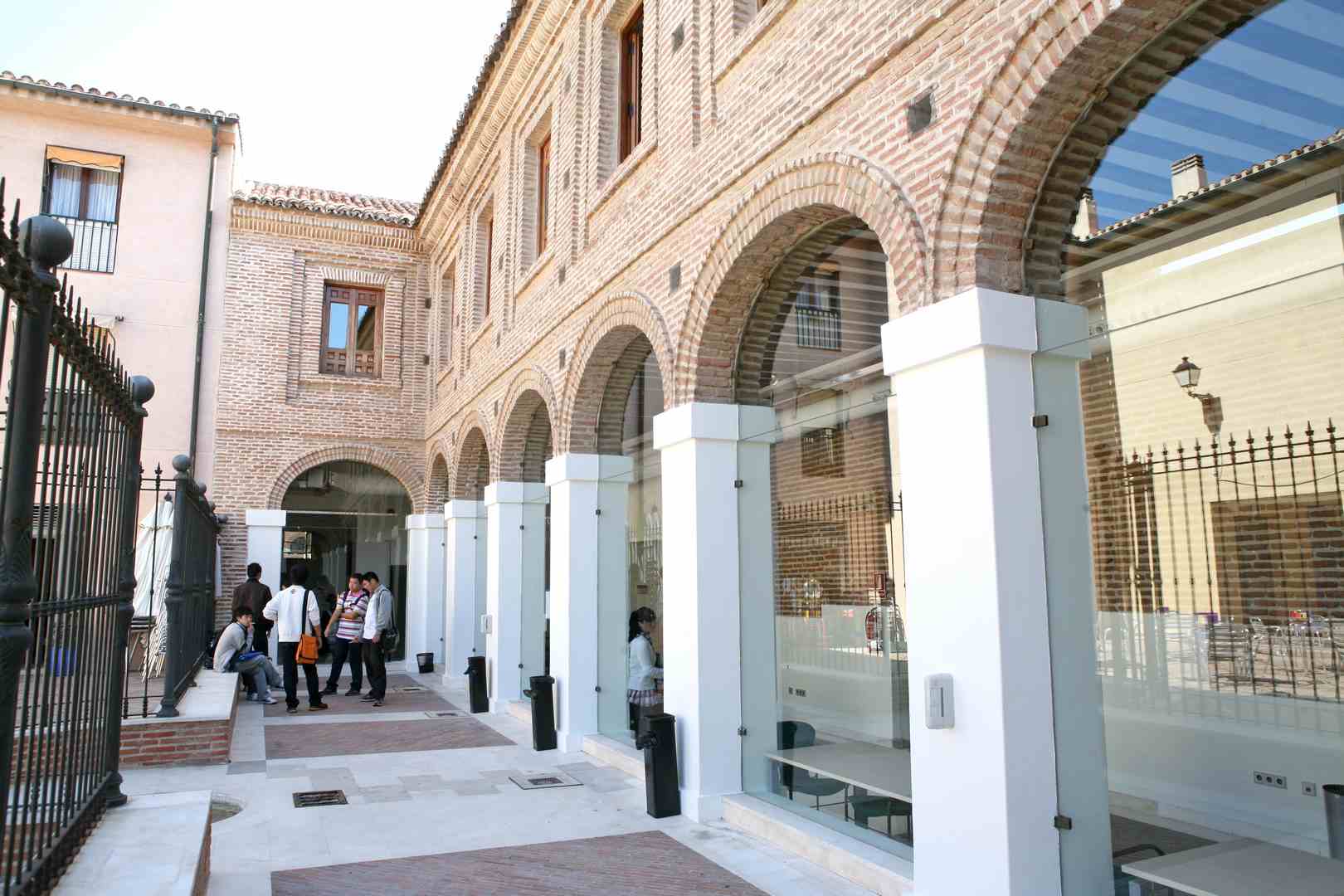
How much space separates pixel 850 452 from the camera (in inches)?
251

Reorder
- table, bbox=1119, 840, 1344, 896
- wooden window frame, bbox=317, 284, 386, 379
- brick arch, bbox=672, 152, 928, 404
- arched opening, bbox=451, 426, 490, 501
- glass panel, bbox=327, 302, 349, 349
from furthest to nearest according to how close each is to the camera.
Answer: glass panel, bbox=327, 302, 349, 349 < wooden window frame, bbox=317, 284, 386, 379 < arched opening, bbox=451, 426, 490, 501 < brick arch, bbox=672, 152, 928, 404 < table, bbox=1119, 840, 1344, 896

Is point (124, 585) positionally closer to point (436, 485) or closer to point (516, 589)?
point (516, 589)

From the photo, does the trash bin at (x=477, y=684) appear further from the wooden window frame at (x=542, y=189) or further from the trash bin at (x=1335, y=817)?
the trash bin at (x=1335, y=817)

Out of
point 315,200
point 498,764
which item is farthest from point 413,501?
point 498,764

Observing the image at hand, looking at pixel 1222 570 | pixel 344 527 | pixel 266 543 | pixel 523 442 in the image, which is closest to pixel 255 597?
pixel 266 543

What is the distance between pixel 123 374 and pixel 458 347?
11.5 meters

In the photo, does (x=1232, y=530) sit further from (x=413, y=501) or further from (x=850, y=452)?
(x=413, y=501)

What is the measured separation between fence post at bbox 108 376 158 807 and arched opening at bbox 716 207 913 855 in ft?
12.5

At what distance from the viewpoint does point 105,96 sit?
16547 millimetres

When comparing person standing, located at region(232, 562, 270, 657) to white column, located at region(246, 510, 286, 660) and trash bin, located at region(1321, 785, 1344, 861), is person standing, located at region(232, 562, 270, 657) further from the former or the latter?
trash bin, located at region(1321, 785, 1344, 861)

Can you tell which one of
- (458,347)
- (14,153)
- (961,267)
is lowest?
(961,267)

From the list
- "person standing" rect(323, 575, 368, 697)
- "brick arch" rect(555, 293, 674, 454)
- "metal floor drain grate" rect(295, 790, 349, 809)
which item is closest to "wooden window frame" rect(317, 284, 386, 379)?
"person standing" rect(323, 575, 368, 697)

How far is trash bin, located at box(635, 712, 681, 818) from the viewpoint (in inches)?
264

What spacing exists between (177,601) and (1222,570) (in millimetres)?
7260
